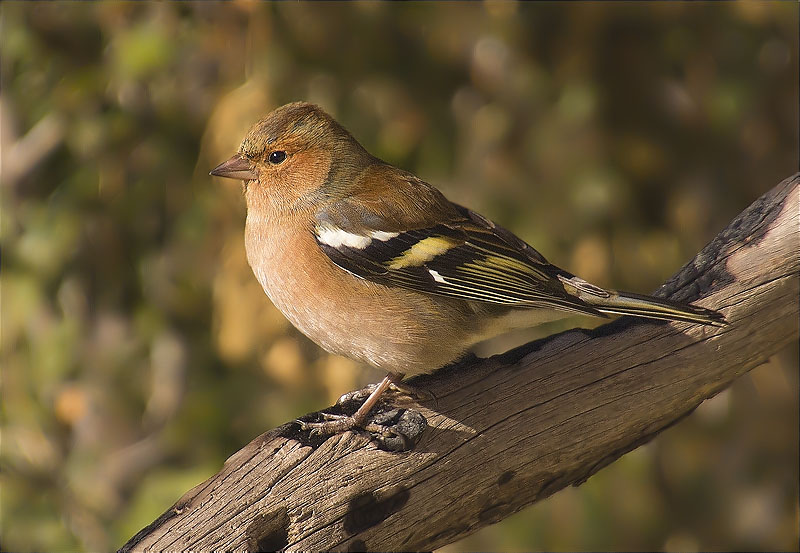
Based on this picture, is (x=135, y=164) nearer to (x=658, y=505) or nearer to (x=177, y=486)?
(x=177, y=486)

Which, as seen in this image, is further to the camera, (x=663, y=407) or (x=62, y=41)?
(x=62, y=41)

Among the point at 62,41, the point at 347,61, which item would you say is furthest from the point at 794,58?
the point at 62,41

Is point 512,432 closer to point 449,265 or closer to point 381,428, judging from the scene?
point 381,428

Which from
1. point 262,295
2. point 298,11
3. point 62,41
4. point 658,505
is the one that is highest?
point 62,41

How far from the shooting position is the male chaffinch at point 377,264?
8.84 ft

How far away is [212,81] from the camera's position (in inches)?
165

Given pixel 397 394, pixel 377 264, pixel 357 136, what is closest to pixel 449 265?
pixel 377 264

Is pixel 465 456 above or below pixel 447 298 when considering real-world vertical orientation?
below

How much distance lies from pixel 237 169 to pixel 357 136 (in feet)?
3.12

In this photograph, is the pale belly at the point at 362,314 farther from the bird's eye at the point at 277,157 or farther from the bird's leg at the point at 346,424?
the bird's eye at the point at 277,157

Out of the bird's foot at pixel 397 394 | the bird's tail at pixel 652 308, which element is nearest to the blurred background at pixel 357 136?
the bird's foot at pixel 397 394

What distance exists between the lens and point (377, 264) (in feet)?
9.00

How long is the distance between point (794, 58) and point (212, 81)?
2608mm

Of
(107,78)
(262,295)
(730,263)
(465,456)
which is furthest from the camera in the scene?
(107,78)
